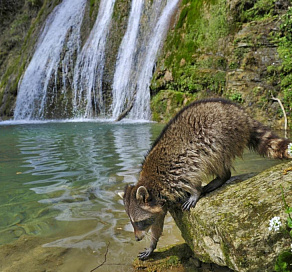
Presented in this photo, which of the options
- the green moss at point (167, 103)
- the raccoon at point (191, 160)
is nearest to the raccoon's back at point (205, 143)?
the raccoon at point (191, 160)

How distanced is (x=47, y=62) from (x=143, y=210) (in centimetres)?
2241

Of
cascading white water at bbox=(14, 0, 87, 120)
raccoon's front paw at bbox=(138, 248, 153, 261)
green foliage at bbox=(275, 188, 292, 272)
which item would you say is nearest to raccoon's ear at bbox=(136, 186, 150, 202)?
raccoon's front paw at bbox=(138, 248, 153, 261)

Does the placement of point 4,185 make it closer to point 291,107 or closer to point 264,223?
point 264,223

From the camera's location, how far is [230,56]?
12164 millimetres

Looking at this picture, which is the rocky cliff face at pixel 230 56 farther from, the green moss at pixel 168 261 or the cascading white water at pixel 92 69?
the green moss at pixel 168 261

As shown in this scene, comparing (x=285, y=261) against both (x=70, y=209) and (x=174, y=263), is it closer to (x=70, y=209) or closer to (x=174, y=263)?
(x=174, y=263)

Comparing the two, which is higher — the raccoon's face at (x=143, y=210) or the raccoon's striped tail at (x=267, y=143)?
the raccoon's striped tail at (x=267, y=143)

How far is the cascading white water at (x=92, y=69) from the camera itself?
20.1m

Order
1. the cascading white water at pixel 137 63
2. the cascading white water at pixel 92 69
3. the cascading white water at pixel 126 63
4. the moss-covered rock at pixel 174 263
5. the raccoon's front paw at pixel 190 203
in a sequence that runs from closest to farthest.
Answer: the moss-covered rock at pixel 174 263 → the raccoon's front paw at pixel 190 203 → the cascading white water at pixel 137 63 → the cascading white water at pixel 126 63 → the cascading white water at pixel 92 69

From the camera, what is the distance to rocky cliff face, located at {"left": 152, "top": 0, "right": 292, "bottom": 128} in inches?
416

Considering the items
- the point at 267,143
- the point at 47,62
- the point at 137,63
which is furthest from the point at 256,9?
the point at 47,62

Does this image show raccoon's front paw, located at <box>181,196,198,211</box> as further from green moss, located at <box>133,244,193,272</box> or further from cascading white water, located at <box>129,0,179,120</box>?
cascading white water, located at <box>129,0,179,120</box>

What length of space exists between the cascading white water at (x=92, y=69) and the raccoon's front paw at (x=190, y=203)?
1707 cm

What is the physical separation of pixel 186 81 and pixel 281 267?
1255 cm
